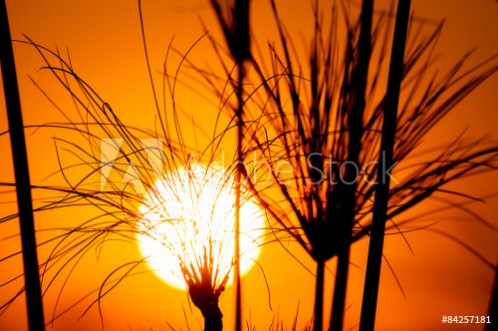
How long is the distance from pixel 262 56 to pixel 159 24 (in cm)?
25

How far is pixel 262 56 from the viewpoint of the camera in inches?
32.0

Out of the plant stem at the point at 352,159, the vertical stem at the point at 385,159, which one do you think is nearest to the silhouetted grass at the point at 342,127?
the plant stem at the point at 352,159

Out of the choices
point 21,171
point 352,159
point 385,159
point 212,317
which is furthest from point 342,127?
point 21,171

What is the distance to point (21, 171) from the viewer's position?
67 centimetres

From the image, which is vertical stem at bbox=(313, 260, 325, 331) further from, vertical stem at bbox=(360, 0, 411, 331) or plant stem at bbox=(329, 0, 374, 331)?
vertical stem at bbox=(360, 0, 411, 331)

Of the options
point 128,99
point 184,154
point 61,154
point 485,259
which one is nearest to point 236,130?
point 184,154

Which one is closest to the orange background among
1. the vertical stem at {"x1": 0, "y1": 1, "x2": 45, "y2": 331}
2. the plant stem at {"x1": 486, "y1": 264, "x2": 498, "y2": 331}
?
the plant stem at {"x1": 486, "y1": 264, "x2": 498, "y2": 331}

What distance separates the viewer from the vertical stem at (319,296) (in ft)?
2.86

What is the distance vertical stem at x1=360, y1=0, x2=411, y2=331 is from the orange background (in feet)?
0.78

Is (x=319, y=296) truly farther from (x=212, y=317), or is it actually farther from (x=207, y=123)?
(x=207, y=123)

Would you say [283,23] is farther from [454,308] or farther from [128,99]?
[454,308]

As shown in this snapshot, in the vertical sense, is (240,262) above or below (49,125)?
below

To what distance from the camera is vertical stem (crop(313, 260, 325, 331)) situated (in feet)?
2.86

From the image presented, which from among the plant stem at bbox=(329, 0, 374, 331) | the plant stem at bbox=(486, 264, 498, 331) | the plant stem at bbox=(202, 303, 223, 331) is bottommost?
the plant stem at bbox=(486, 264, 498, 331)
